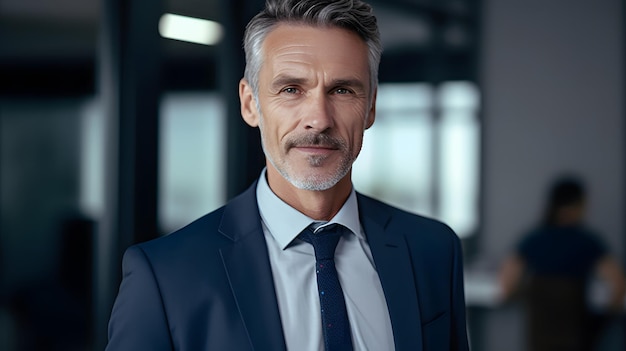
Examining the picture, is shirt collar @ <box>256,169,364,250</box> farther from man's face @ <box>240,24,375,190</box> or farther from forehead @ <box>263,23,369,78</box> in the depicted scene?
forehead @ <box>263,23,369,78</box>

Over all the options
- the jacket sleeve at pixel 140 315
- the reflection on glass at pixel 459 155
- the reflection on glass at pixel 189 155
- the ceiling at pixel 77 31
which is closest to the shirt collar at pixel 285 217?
the jacket sleeve at pixel 140 315

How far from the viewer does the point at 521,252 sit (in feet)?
13.2

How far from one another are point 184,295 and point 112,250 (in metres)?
1.03

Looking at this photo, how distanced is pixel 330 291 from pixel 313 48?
0.40 metres

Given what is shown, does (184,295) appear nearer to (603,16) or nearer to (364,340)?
(364,340)

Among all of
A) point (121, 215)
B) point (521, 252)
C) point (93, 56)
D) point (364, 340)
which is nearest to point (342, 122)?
point (364, 340)

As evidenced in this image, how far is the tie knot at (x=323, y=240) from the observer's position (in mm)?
1228

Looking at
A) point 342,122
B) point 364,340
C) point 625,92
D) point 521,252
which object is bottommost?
point 521,252

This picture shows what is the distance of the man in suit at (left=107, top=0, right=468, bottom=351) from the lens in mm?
1130

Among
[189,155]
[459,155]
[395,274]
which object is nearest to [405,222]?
[395,274]

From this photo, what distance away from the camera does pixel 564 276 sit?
12.9ft

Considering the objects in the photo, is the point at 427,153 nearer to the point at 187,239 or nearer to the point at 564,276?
the point at 564,276

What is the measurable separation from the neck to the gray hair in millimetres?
162

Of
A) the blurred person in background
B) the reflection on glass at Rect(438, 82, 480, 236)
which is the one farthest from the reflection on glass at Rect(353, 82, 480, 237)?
the blurred person in background
